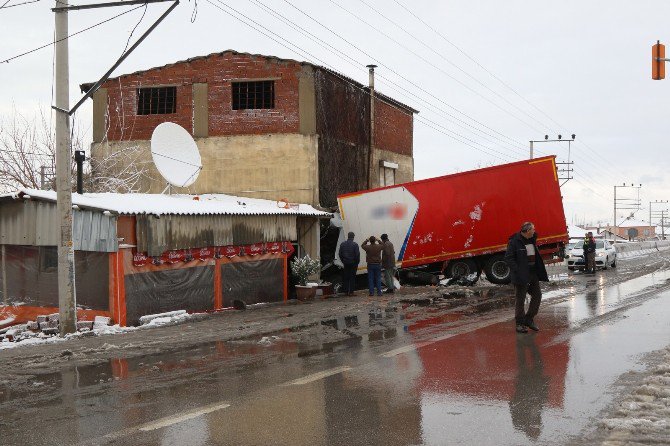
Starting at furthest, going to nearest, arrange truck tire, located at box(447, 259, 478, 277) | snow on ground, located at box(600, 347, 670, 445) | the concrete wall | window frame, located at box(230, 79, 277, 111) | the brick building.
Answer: window frame, located at box(230, 79, 277, 111)
the brick building
the concrete wall
truck tire, located at box(447, 259, 478, 277)
snow on ground, located at box(600, 347, 670, 445)

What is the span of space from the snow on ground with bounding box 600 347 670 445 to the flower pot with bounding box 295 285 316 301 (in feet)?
44.7

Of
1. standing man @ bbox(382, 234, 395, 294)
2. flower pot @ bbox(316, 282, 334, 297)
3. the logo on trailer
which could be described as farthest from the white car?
flower pot @ bbox(316, 282, 334, 297)

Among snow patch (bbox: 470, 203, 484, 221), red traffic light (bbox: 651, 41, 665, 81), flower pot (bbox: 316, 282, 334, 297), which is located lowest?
flower pot (bbox: 316, 282, 334, 297)

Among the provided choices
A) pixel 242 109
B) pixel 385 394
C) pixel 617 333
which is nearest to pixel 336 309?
pixel 617 333

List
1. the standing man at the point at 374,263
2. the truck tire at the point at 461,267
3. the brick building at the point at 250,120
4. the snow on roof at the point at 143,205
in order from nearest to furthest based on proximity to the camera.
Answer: the snow on roof at the point at 143,205 → the standing man at the point at 374,263 → the truck tire at the point at 461,267 → the brick building at the point at 250,120

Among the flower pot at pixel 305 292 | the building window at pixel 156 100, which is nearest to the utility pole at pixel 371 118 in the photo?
the building window at pixel 156 100

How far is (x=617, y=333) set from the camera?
37.8 ft

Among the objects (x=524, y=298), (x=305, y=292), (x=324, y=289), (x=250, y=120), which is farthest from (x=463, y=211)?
(x=524, y=298)

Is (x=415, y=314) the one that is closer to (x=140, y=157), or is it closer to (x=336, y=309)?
(x=336, y=309)

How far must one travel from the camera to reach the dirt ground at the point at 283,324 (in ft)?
36.0

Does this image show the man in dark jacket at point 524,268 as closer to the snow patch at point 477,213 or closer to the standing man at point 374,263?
the standing man at point 374,263

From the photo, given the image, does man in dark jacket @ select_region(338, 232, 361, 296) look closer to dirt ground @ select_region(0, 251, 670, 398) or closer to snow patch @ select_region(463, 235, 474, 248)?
dirt ground @ select_region(0, 251, 670, 398)

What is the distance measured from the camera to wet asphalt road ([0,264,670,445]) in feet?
20.0

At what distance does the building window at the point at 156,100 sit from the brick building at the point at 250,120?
0.04 meters
